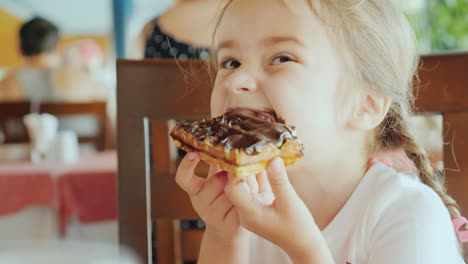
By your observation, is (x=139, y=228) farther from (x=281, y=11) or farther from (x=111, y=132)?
(x=111, y=132)

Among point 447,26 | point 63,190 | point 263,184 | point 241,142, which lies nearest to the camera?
point 241,142

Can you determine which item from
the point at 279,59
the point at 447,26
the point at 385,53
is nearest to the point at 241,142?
the point at 279,59

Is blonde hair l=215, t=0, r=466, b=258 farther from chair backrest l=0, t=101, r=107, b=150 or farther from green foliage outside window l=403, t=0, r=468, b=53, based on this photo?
green foliage outside window l=403, t=0, r=468, b=53

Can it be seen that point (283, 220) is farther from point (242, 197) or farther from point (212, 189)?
point (212, 189)

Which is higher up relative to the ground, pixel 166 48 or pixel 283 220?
pixel 166 48

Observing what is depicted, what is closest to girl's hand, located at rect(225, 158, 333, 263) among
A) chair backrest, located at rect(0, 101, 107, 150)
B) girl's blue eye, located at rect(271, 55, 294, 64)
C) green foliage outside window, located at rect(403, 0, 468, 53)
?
girl's blue eye, located at rect(271, 55, 294, 64)

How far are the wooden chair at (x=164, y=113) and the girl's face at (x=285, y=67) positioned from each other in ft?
0.50

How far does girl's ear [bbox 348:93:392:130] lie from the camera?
1.12 metres

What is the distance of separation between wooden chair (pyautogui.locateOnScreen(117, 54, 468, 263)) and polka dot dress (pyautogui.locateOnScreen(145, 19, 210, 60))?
668 millimetres

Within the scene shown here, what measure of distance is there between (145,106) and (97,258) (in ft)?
1.90

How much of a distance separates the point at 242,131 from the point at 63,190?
5.85 ft

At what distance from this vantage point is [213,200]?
3.33 feet

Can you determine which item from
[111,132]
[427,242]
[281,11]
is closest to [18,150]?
[111,132]

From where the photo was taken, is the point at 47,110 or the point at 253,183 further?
the point at 47,110
